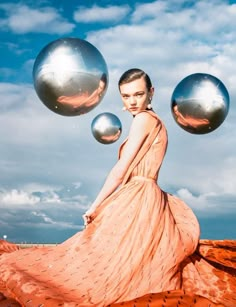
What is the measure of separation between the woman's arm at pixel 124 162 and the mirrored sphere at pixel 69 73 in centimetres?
83

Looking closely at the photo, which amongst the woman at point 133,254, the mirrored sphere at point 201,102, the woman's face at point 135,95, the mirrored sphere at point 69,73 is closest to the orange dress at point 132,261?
the woman at point 133,254

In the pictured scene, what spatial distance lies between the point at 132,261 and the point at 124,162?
0.89 metres

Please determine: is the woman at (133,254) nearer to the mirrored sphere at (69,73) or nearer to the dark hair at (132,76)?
the dark hair at (132,76)

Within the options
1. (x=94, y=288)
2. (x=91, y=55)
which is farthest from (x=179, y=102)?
(x=94, y=288)

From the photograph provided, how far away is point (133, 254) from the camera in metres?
3.86

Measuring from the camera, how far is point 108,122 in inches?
299

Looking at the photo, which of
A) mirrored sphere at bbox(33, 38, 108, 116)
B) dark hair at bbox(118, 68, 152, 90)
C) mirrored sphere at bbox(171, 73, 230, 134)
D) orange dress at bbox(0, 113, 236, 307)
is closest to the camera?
orange dress at bbox(0, 113, 236, 307)

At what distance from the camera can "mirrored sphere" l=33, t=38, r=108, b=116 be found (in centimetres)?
468

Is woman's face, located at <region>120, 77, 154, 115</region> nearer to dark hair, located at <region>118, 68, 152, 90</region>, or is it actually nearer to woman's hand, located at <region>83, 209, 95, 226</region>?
dark hair, located at <region>118, 68, 152, 90</region>

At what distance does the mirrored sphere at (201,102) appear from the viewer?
18.4ft

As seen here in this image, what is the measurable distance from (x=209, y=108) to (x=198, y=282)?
2293 millimetres

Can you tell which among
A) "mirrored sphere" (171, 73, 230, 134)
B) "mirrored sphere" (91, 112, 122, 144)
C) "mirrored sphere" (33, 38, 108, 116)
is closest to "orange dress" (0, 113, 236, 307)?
"mirrored sphere" (33, 38, 108, 116)

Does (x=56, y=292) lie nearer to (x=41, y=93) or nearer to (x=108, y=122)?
(x=41, y=93)

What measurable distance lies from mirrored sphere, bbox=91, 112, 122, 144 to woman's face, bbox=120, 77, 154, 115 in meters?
3.11
